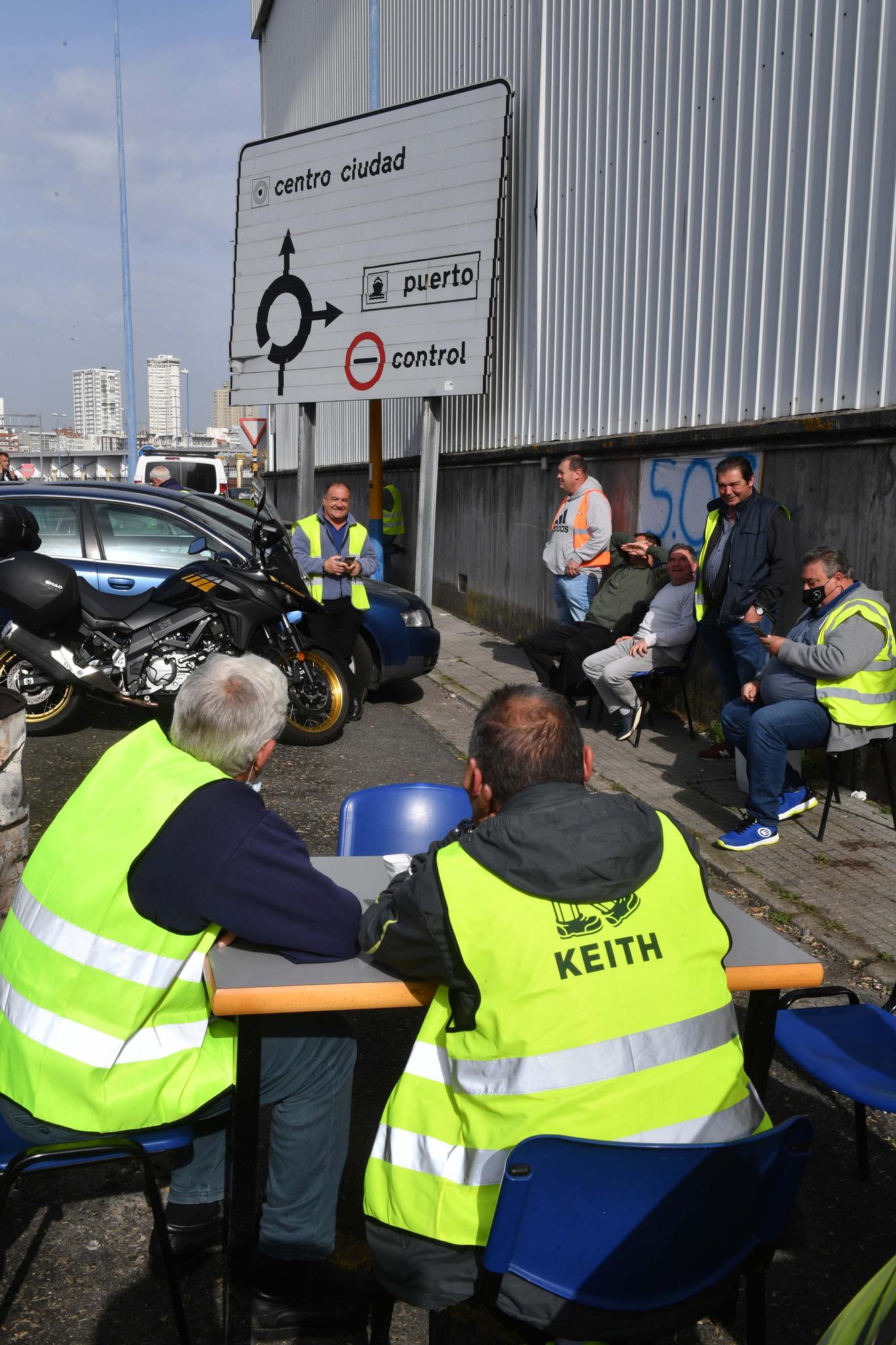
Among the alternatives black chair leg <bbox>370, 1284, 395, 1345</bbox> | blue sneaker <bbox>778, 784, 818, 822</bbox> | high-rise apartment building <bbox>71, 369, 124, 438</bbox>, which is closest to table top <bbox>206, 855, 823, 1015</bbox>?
black chair leg <bbox>370, 1284, 395, 1345</bbox>

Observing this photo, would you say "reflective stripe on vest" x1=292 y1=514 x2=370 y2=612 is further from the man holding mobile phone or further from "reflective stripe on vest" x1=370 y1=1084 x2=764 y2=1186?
"reflective stripe on vest" x1=370 y1=1084 x2=764 y2=1186

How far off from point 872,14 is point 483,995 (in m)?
6.48

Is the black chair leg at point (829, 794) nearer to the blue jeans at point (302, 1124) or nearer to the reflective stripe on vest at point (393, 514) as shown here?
the blue jeans at point (302, 1124)

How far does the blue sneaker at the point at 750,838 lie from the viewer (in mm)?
5738

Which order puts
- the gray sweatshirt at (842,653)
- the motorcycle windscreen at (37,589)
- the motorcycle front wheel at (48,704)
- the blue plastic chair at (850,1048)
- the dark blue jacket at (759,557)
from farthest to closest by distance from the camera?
1. the motorcycle front wheel at (48,704)
2. the motorcycle windscreen at (37,589)
3. the dark blue jacket at (759,557)
4. the gray sweatshirt at (842,653)
5. the blue plastic chair at (850,1048)

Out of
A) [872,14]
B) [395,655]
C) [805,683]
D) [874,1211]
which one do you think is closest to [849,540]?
[805,683]

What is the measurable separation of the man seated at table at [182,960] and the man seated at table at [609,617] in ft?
18.9

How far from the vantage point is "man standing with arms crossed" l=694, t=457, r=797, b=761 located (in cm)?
687

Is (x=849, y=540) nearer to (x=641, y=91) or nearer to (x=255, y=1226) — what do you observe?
(x=641, y=91)

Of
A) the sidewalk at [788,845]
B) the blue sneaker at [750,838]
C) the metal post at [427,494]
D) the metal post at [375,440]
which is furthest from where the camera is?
the metal post at [375,440]

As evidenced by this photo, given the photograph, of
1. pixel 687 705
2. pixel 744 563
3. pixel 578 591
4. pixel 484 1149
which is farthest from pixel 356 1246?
pixel 578 591

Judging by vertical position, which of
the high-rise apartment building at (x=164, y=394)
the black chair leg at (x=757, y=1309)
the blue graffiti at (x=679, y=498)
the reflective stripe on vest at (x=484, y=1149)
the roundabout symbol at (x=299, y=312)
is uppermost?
the high-rise apartment building at (x=164, y=394)

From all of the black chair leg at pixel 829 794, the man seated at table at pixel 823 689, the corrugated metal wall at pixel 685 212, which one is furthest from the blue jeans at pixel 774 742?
A: the corrugated metal wall at pixel 685 212

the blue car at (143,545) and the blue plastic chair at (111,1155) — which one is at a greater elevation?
the blue car at (143,545)
